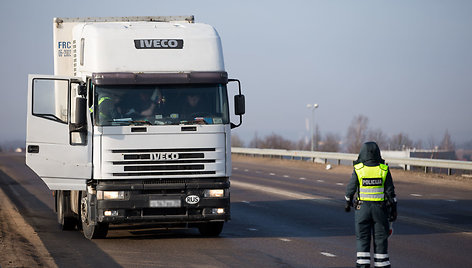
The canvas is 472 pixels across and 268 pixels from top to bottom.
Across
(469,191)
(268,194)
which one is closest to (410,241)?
(268,194)

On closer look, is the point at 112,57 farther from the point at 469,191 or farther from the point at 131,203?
the point at 469,191

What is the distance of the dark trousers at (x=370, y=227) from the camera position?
9.92 meters

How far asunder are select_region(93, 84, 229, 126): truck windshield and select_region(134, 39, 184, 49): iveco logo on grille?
2.35 ft

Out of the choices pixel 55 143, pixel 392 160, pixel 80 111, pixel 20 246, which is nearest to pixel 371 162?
pixel 80 111

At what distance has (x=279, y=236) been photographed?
14.6 meters

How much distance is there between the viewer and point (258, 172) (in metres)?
37.2

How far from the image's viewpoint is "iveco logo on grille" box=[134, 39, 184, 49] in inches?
539

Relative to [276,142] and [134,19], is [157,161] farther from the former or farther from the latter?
[276,142]

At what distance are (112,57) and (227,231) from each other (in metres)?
4.29

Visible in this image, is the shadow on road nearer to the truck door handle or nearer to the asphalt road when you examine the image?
the asphalt road

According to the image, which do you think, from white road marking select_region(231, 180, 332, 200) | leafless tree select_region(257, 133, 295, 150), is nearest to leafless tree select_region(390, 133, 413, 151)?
leafless tree select_region(257, 133, 295, 150)

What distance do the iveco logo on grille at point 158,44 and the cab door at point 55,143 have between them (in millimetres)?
1232

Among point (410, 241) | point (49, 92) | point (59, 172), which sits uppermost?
point (49, 92)

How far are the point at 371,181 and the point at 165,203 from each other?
4.28m
